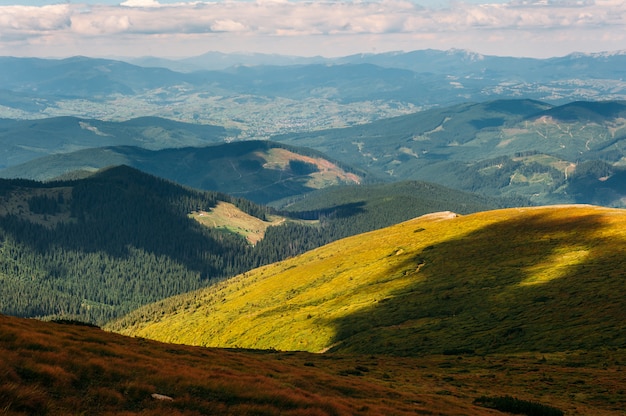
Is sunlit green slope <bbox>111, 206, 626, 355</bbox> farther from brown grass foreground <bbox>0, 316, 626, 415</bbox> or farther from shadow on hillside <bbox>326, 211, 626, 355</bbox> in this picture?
brown grass foreground <bbox>0, 316, 626, 415</bbox>

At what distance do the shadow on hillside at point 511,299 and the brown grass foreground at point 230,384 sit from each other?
13940mm

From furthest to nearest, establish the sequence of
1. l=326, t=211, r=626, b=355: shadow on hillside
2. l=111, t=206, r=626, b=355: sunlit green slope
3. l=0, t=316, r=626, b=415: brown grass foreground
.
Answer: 1. l=111, t=206, r=626, b=355: sunlit green slope
2. l=326, t=211, r=626, b=355: shadow on hillside
3. l=0, t=316, r=626, b=415: brown grass foreground

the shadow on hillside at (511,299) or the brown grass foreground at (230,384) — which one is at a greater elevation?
the brown grass foreground at (230,384)

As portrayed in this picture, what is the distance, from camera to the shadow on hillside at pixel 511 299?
80062 mm

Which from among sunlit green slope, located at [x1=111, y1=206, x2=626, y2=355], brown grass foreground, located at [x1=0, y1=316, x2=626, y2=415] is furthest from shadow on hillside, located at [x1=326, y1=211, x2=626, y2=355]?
brown grass foreground, located at [x1=0, y1=316, x2=626, y2=415]

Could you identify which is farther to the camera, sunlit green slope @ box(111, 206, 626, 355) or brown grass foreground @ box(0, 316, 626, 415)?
sunlit green slope @ box(111, 206, 626, 355)

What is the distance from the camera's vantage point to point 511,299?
9944cm

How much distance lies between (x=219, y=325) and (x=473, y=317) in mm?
92542

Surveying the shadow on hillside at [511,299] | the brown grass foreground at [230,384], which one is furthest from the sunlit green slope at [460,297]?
the brown grass foreground at [230,384]

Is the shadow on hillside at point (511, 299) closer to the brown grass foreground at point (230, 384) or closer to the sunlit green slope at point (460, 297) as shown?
the sunlit green slope at point (460, 297)

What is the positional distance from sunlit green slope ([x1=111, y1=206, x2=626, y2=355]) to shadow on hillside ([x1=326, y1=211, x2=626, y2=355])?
0.24 metres

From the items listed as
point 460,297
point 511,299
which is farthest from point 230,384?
point 460,297

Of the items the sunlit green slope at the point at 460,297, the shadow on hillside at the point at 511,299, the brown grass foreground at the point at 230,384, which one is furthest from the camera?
the sunlit green slope at the point at 460,297

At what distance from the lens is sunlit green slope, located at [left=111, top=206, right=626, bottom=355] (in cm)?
8381
